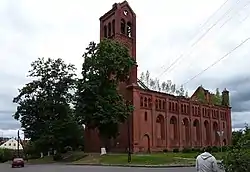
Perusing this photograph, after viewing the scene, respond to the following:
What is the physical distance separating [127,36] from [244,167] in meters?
61.2

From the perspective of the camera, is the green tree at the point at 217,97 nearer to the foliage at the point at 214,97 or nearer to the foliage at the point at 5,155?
the foliage at the point at 214,97

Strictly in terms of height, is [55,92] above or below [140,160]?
above

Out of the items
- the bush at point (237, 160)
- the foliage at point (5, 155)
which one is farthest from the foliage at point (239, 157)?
the foliage at point (5, 155)

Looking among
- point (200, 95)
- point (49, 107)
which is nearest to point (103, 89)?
point (49, 107)

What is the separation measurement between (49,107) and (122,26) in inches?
751

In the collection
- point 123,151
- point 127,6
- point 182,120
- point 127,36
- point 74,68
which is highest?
point 127,6

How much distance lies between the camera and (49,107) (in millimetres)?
61812

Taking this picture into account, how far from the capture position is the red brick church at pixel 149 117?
62094 mm

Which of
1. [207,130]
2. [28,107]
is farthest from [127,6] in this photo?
[207,130]

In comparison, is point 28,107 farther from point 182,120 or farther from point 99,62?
point 182,120

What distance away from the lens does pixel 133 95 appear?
2432 inches

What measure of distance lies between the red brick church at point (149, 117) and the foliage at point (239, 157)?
47.4 m

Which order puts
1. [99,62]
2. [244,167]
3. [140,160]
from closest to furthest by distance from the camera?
[244,167] → [140,160] → [99,62]

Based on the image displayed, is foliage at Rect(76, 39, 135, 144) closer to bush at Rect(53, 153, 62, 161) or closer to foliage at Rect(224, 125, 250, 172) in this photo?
bush at Rect(53, 153, 62, 161)
